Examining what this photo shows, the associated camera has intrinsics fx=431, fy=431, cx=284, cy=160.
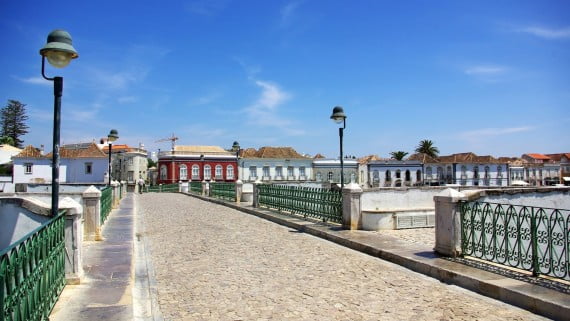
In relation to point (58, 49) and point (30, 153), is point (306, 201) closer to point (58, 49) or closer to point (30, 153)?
point (58, 49)

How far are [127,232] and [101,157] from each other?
53.0 metres

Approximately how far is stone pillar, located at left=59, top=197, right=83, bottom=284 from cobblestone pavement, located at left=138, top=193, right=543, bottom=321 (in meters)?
1.20

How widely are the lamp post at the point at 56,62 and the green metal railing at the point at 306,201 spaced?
27.1 ft

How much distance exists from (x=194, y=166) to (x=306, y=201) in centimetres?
5386

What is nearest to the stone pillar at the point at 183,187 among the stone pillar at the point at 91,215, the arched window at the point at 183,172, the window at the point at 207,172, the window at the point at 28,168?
the arched window at the point at 183,172

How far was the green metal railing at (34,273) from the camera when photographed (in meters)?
3.07

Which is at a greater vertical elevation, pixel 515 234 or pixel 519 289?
pixel 515 234

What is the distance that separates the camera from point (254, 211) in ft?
60.0

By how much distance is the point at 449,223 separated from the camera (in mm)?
7633

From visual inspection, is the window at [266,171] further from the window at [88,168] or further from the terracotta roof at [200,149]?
the window at [88,168]

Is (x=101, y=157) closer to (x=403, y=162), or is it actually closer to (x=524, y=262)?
(x=403, y=162)

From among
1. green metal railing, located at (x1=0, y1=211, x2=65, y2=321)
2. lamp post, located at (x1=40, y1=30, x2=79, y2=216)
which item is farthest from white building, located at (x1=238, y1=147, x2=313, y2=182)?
green metal railing, located at (x1=0, y1=211, x2=65, y2=321)

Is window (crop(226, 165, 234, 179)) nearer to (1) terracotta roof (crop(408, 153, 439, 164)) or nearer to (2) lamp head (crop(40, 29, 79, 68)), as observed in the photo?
(1) terracotta roof (crop(408, 153, 439, 164))

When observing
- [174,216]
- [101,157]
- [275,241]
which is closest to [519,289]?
[275,241]
